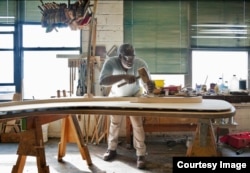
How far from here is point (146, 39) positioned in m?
4.25

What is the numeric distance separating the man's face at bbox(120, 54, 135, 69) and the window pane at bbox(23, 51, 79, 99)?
59.6 inches

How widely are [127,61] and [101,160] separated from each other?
123 cm

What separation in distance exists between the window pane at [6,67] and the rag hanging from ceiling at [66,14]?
7.07ft

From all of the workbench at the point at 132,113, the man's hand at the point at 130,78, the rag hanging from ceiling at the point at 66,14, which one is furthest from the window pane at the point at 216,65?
the rag hanging from ceiling at the point at 66,14

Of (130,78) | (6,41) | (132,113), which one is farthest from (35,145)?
(6,41)

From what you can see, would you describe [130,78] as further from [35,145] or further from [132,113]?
[35,145]

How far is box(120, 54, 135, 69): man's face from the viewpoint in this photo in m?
2.94

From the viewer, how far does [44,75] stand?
434 centimetres

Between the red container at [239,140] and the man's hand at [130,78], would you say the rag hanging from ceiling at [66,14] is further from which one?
the red container at [239,140]

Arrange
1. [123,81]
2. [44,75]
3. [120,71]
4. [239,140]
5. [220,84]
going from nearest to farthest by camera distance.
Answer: [123,81]
[120,71]
[239,140]
[220,84]
[44,75]

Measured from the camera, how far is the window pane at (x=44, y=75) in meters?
4.29

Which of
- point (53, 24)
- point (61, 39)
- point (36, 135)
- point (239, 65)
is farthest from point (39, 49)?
point (239, 65)

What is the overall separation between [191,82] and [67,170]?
8.15 feet

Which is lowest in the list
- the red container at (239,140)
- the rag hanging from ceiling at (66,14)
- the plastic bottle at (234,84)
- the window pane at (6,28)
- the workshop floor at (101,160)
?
the workshop floor at (101,160)
